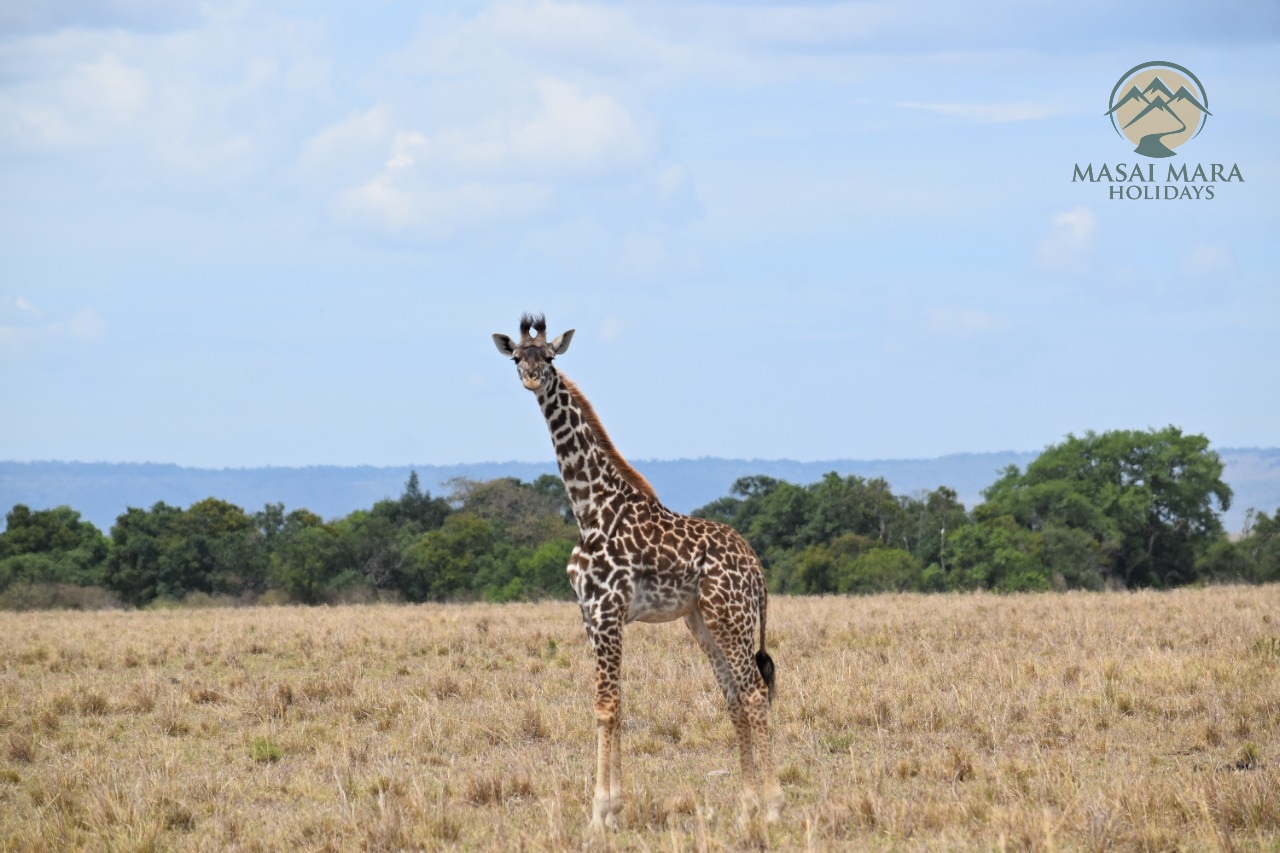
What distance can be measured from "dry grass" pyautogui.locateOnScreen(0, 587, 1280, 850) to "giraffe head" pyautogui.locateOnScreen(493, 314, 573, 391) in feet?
9.90

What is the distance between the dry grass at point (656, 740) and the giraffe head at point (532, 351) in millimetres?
3016

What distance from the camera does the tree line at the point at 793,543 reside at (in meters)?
45.4

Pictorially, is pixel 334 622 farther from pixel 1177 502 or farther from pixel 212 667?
pixel 1177 502

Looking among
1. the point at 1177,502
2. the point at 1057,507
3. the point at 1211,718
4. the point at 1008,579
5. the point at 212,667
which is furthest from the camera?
the point at 1177,502

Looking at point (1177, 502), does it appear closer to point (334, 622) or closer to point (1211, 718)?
point (334, 622)

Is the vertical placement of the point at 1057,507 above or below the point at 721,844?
above

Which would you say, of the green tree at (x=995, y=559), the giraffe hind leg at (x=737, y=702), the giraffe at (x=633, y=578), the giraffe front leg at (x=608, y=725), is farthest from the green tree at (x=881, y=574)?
the giraffe front leg at (x=608, y=725)

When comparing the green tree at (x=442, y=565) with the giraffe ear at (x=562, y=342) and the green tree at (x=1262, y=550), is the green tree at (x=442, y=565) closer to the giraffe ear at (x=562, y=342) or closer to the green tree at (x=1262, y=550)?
the green tree at (x=1262, y=550)

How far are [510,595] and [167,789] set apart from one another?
3453 centimetres

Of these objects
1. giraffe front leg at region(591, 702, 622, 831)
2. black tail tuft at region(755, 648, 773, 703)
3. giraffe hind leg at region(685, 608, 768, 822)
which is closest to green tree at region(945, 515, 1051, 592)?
black tail tuft at region(755, 648, 773, 703)

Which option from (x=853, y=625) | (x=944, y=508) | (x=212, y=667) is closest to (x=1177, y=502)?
(x=944, y=508)

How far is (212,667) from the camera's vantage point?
19.5m

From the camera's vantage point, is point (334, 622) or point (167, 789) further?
point (334, 622)

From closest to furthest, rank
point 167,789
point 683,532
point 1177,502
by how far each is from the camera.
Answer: point 683,532, point 167,789, point 1177,502
